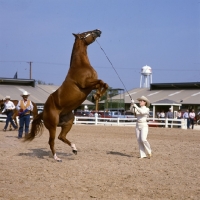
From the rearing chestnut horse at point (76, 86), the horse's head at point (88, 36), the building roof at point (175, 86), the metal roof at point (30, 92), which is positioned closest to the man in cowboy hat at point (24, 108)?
the rearing chestnut horse at point (76, 86)

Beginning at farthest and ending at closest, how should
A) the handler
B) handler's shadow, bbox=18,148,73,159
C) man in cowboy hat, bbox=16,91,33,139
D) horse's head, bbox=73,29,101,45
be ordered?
man in cowboy hat, bbox=16,91,33,139
handler's shadow, bbox=18,148,73,159
the handler
horse's head, bbox=73,29,101,45

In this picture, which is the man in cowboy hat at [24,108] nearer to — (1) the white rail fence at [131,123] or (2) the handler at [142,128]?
(2) the handler at [142,128]

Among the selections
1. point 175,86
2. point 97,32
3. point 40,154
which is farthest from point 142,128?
point 175,86

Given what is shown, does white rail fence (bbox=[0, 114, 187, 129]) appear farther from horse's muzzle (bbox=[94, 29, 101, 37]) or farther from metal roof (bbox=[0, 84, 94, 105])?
horse's muzzle (bbox=[94, 29, 101, 37])

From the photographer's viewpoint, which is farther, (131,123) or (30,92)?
(30,92)

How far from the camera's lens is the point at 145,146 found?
11016 millimetres

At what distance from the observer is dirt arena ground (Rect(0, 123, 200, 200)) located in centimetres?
679

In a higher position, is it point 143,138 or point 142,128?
point 142,128

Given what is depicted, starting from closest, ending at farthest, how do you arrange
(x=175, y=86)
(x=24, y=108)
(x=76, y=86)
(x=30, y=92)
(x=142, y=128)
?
(x=76, y=86) → (x=142, y=128) → (x=24, y=108) → (x=30, y=92) → (x=175, y=86)

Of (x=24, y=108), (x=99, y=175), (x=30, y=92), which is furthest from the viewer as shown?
(x=30, y=92)

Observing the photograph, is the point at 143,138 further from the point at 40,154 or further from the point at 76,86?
the point at 40,154

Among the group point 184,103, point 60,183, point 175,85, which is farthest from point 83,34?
point 175,85

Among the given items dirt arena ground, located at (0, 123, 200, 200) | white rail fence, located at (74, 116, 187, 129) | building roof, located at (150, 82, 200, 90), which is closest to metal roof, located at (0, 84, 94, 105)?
building roof, located at (150, 82, 200, 90)

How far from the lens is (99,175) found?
27.6ft
